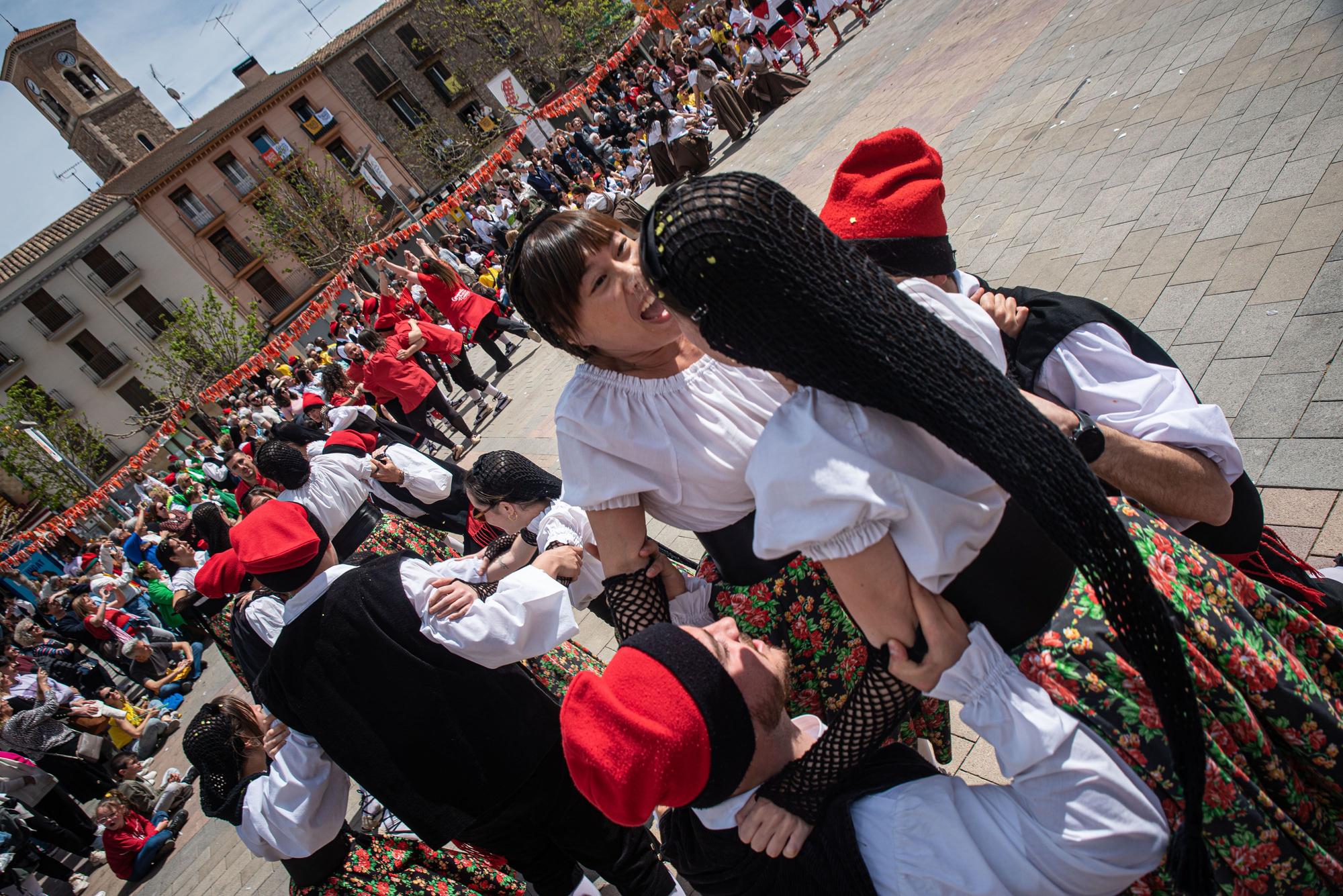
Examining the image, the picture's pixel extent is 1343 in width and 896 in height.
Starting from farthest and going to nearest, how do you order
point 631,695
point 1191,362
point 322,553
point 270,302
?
point 270,302 < point 1191,362 < point 322,553 < point 631,695

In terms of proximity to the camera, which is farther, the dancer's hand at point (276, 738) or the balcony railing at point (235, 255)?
the balcony railing at point (235, 255)

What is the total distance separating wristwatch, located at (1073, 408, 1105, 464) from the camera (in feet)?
4.78

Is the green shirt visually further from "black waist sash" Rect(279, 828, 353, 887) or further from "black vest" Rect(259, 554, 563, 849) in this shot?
"black vest" Rect(259, 554, 563, 849)

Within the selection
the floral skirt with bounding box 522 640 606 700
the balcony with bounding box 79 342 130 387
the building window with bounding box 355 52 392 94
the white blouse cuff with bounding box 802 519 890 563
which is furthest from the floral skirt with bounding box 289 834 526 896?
the building window with bounding box 355 52 392 94

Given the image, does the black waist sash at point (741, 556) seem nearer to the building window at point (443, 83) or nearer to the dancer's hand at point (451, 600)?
the dancer's hand at point (451, 600)

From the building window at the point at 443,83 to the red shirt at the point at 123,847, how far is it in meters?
46.9

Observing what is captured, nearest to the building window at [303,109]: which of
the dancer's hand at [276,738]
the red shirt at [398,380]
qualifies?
the red shirt at [398,380]

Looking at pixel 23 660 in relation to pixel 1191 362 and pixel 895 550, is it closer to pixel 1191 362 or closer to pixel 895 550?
pixel 895 550

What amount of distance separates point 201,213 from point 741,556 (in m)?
44.3

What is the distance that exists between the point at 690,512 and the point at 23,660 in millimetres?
10219

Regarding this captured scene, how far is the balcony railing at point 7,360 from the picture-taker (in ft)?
108

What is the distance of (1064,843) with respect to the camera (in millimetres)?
1128

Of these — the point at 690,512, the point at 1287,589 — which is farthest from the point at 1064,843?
the point at 1287,589

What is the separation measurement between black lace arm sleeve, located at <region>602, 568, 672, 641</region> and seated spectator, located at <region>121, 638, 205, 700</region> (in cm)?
958
